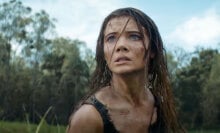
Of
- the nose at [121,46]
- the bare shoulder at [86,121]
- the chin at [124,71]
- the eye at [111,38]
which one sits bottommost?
the bare shoulder at [86,121]

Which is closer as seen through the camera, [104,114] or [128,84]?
[104,114]

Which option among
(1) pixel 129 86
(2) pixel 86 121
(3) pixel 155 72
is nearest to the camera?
(2) pixel 86 121

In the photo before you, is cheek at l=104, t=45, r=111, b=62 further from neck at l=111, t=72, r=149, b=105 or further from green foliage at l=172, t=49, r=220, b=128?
green foliage at l=172, t=49, r=220, b=128

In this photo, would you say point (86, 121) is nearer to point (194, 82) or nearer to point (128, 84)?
point (128, 84)

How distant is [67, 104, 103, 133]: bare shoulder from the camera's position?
83.7 inches

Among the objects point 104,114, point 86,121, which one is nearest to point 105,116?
point 104,114

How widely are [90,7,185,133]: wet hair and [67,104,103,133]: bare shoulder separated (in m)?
0.26

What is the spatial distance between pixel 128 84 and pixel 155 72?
257mm

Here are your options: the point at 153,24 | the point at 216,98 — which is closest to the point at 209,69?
the point at 216,98

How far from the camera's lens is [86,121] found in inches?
84.1

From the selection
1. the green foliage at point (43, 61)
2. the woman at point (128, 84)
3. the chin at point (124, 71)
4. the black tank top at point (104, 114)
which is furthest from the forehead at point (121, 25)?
the green foliage at point (43, 61)

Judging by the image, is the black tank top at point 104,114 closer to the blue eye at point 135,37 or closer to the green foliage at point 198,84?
the blue eye at point 135,37

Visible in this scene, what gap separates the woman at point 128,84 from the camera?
7.27ft

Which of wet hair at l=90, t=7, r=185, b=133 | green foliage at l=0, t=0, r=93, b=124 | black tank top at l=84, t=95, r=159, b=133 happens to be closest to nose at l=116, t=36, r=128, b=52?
wet hair at l=90, t=7, r=185, b=133
